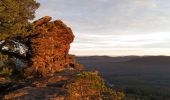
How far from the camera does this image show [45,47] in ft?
124

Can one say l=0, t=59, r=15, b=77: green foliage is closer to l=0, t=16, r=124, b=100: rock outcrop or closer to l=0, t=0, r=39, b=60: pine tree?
l=0, t=16, r=124, b=100: rock outcrop

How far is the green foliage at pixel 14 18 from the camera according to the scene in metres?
35.7

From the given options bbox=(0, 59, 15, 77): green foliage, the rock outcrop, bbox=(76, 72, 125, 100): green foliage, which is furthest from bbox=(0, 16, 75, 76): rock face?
bbox=(76, 72, 125, 100): green foliage

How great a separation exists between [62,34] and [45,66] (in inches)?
181

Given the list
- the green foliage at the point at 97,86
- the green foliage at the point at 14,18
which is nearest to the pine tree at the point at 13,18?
the green foliage at the point at 14,18

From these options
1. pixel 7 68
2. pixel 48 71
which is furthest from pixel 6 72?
pixel 48 71

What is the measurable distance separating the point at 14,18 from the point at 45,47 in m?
4.33

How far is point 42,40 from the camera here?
37.6 m

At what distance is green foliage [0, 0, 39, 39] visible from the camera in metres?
35.7

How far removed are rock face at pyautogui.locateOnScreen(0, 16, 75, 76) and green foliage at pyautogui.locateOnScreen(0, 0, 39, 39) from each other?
1365mm

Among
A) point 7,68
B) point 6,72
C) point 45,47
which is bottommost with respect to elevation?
point 6,72

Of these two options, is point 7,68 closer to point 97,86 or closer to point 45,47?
point 45,47

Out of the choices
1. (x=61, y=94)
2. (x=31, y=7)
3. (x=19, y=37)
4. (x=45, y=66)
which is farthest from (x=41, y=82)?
(x=31, y=7)

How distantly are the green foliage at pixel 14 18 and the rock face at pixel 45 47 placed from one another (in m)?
1.37
